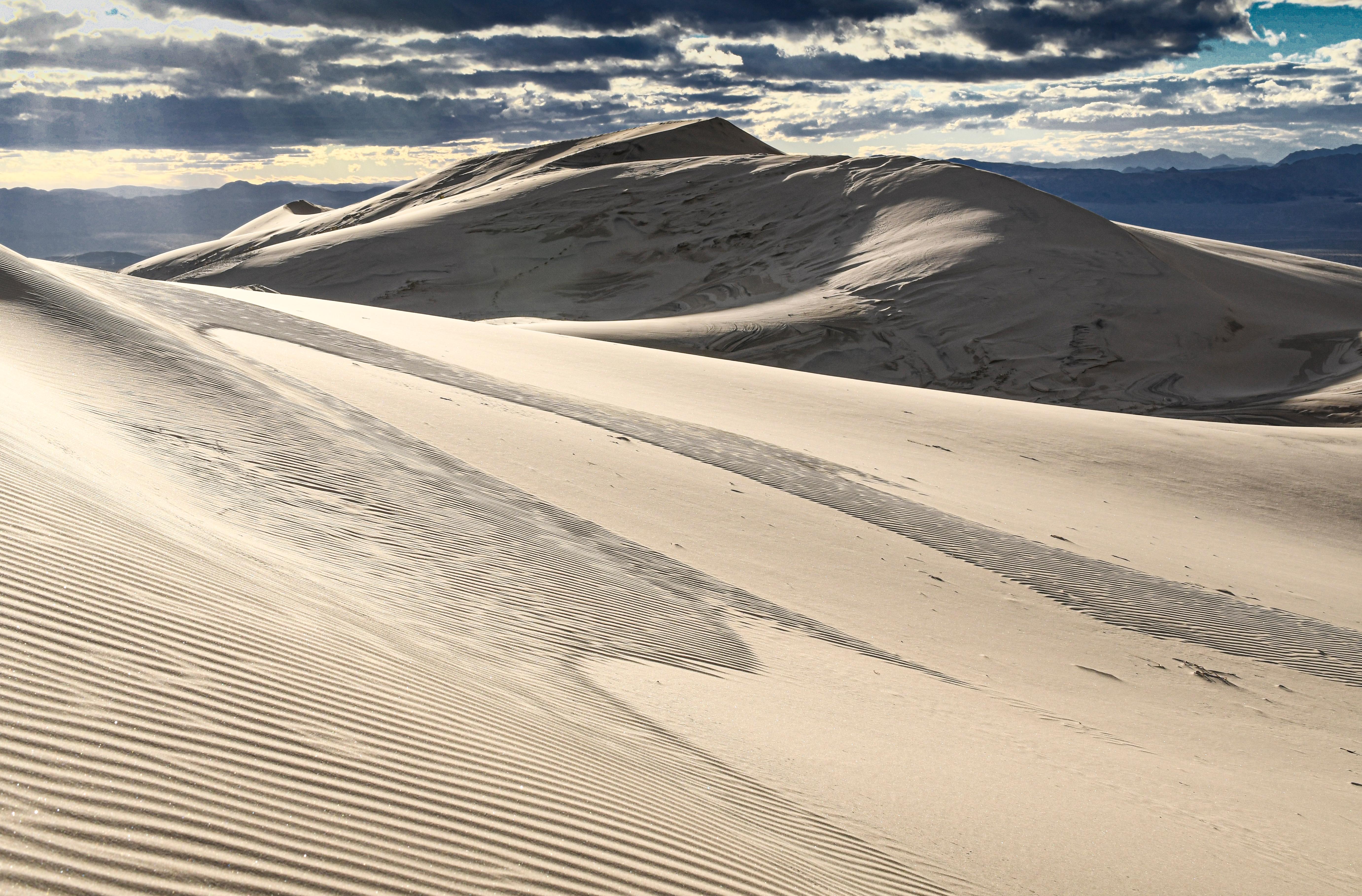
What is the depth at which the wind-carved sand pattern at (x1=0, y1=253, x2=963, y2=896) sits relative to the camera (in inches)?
85.4

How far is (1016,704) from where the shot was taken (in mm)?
5746

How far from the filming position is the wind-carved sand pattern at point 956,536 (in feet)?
24.3

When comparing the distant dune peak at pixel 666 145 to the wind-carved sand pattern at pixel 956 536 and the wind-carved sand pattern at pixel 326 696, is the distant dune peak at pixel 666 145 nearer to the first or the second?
the wind-carved sand pattern at pixel 956 536

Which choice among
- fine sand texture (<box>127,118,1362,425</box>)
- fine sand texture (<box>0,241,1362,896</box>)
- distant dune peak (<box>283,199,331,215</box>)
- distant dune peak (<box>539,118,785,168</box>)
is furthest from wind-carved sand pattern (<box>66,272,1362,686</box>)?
distant dune peak (<box>283,199,331,215</box>)

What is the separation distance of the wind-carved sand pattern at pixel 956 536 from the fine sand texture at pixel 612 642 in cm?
6

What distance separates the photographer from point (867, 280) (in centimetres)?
2533

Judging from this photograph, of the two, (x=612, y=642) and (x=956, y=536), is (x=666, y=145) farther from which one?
(x=612, y=642)

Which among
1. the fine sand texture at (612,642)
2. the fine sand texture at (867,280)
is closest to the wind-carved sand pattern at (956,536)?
the fine sand texture at (612,642)

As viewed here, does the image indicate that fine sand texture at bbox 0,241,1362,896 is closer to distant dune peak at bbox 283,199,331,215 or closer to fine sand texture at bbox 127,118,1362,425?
fine sand texture at bbox 127,118,1362,425

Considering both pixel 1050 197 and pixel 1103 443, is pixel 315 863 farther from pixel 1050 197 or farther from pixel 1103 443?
pixel 1050 197

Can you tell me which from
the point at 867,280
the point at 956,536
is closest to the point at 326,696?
the point at 956,536

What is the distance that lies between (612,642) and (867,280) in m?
21.3

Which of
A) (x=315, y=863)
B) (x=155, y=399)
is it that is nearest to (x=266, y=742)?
(x=315, y=863)

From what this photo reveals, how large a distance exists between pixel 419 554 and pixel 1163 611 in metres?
5.72
